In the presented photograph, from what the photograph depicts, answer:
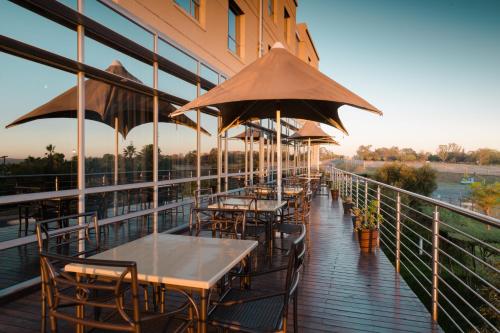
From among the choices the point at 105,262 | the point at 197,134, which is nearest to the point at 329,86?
the point at 105,262

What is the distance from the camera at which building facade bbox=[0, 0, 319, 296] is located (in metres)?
3.45

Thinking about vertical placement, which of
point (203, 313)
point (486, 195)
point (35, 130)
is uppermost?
point (35, 130)

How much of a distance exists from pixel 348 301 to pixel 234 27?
27.2 ft

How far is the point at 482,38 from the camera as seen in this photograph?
29.7 meters

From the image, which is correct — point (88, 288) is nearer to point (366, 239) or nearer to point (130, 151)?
point (130, 151)

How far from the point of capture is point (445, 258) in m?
18.8

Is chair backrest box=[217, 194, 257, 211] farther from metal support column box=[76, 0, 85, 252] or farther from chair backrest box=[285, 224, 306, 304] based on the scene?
chair backrest box=[285, 224, 306, 304]

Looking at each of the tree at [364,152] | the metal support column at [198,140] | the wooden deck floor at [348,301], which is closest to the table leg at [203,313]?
the wooden deck floor at [348,301]

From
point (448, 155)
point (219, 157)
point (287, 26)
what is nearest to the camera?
point (219, 157)

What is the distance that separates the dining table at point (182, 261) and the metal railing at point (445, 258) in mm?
1482

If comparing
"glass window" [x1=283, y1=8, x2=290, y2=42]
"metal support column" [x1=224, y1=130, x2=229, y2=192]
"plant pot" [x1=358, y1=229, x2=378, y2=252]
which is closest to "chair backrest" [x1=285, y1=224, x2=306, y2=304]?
"plant pot" [x1=358, y1=229, x2=378, y2=252]

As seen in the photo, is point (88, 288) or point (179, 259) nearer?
point (88, 288)

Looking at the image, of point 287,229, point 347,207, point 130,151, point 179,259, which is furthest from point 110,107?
point 347,207

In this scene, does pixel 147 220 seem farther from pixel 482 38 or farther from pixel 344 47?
pixel 482 38
